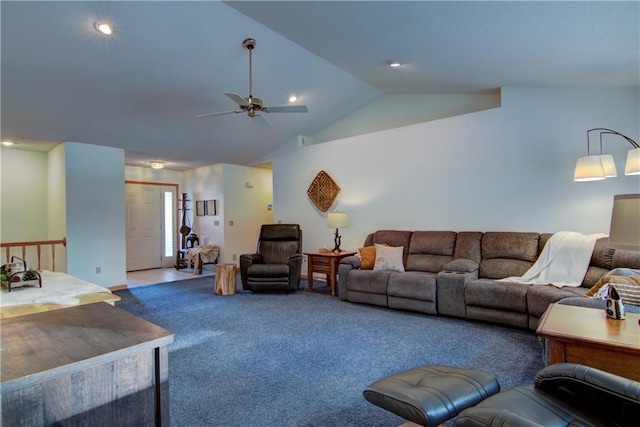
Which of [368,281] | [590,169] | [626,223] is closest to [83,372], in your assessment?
[626,223]

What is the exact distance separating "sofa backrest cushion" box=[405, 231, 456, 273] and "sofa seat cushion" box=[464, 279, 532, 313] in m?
0.74

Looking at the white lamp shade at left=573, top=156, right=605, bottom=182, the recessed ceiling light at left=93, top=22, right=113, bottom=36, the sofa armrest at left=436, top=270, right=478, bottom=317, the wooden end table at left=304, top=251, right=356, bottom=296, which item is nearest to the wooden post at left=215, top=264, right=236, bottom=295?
the wooden end table at left=304, top=251, right=356, bottom=296

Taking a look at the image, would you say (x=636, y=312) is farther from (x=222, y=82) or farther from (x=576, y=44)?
(x=222, y=82)

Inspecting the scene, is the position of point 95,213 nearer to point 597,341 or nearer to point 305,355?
point 305,355

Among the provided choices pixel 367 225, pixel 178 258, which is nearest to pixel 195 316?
pixel 367 225

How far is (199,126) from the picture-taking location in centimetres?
541

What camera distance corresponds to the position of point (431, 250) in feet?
15.1

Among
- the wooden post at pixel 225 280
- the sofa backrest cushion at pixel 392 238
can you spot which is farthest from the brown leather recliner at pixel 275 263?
the sofa backrest cushion at pixel 392 238

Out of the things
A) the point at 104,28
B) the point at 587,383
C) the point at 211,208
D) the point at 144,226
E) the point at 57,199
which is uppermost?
the point at 104,28

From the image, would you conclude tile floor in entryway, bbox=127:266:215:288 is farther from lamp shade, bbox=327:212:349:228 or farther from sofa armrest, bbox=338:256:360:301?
sofa armrest, bbox=338:256:360:301

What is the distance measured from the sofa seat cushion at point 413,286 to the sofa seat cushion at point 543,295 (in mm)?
987

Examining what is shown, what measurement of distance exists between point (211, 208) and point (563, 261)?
6.47 metres

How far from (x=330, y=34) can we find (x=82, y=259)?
4.99 meters

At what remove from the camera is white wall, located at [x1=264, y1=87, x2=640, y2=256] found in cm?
380
